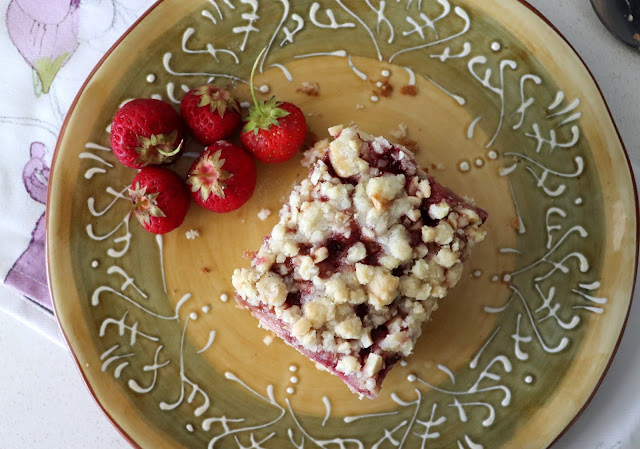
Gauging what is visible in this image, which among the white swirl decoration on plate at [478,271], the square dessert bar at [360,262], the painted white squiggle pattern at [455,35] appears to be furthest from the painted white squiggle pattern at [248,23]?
the square dessert bar at [360,262]

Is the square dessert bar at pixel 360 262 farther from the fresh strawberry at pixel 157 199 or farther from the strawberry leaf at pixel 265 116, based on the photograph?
the fresh strawberry at pixel 157 199

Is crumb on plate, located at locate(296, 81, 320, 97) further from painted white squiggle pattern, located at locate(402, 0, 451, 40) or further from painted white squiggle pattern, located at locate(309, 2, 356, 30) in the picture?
painted white squiggle pattern, located at locate(402, 0, 451, 40)

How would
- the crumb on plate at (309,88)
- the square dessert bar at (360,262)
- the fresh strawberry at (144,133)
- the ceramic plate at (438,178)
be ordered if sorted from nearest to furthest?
Answer: the square dessert bar at (360,262)
the fresh strawberry at (144,133)
the ceramic plate at (438,178)
the crumb on plate at (309,88)

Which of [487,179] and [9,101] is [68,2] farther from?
[487,179]

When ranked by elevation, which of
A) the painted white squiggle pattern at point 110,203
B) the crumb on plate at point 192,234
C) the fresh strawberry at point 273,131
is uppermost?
the fresh strawberry at point 273,131

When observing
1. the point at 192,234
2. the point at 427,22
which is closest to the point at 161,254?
the point at 192,234

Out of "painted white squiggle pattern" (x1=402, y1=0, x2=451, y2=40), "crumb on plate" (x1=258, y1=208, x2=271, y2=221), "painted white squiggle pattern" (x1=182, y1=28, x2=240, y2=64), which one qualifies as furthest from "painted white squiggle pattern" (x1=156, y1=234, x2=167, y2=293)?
"painted white squiggle pattern" (x1=402, y1=0, x2=451, y2=40)

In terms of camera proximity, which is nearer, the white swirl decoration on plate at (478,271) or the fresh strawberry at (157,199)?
the fresh strawberry at (157,199)
